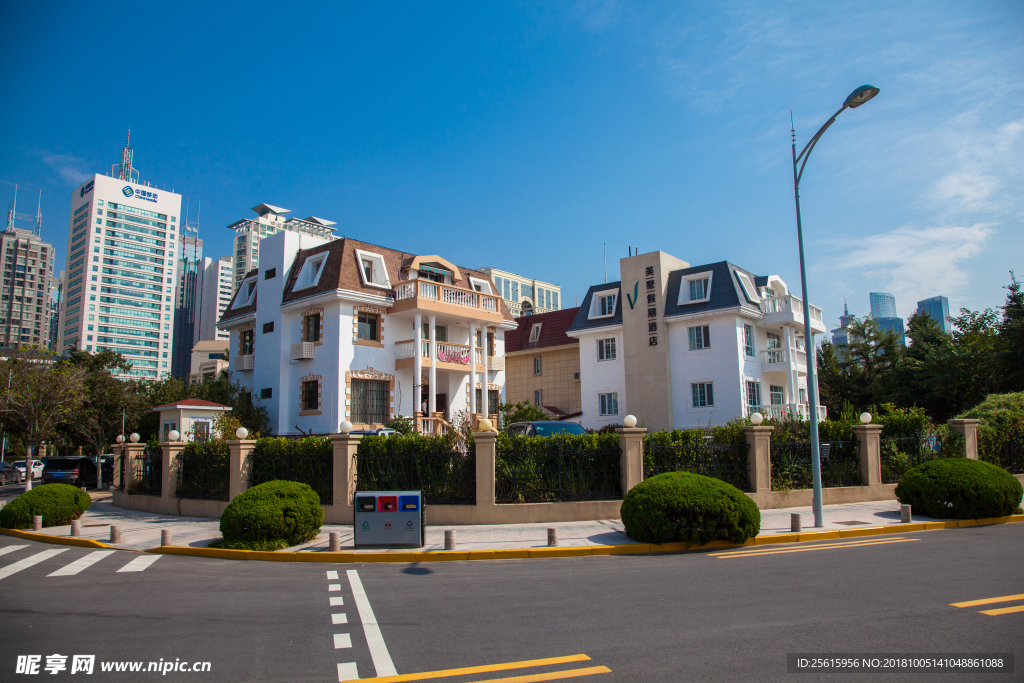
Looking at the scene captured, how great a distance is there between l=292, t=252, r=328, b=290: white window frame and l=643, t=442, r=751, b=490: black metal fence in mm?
18252

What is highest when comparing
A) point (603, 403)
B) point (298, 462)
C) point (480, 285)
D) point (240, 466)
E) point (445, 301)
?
point (480, 285)

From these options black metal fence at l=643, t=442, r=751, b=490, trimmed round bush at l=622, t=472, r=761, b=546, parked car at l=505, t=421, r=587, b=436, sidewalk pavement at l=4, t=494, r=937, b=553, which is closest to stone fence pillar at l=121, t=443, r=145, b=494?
sidewalk pavement at l=4, t=494, r=937, b=553

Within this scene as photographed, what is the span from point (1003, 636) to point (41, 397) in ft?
97.0

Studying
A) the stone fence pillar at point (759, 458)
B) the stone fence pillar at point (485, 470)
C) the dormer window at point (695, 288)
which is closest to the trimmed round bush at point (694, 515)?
the stone fence pillar at point (485, 470)

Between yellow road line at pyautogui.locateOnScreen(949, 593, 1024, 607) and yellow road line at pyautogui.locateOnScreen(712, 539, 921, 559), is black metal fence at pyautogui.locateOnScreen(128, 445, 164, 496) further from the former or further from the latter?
yellow road line at pyautogui.locateOnScreen(949, 593, 1024, 607)

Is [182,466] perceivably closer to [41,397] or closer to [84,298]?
[41,397]

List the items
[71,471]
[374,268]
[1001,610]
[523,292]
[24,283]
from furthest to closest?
[523,292] < [24,283] < [374,268] < [71,471] < [1001,610]

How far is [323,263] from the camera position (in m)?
28.4

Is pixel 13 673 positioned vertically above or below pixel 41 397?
below

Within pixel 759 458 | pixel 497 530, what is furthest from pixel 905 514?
pixel 497 530

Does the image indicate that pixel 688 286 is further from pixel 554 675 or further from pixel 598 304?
pixel 554 675

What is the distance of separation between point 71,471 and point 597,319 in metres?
26.7

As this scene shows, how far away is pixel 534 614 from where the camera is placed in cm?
733

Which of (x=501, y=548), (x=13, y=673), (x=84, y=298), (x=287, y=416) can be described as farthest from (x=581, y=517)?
(x=84, y=298)
